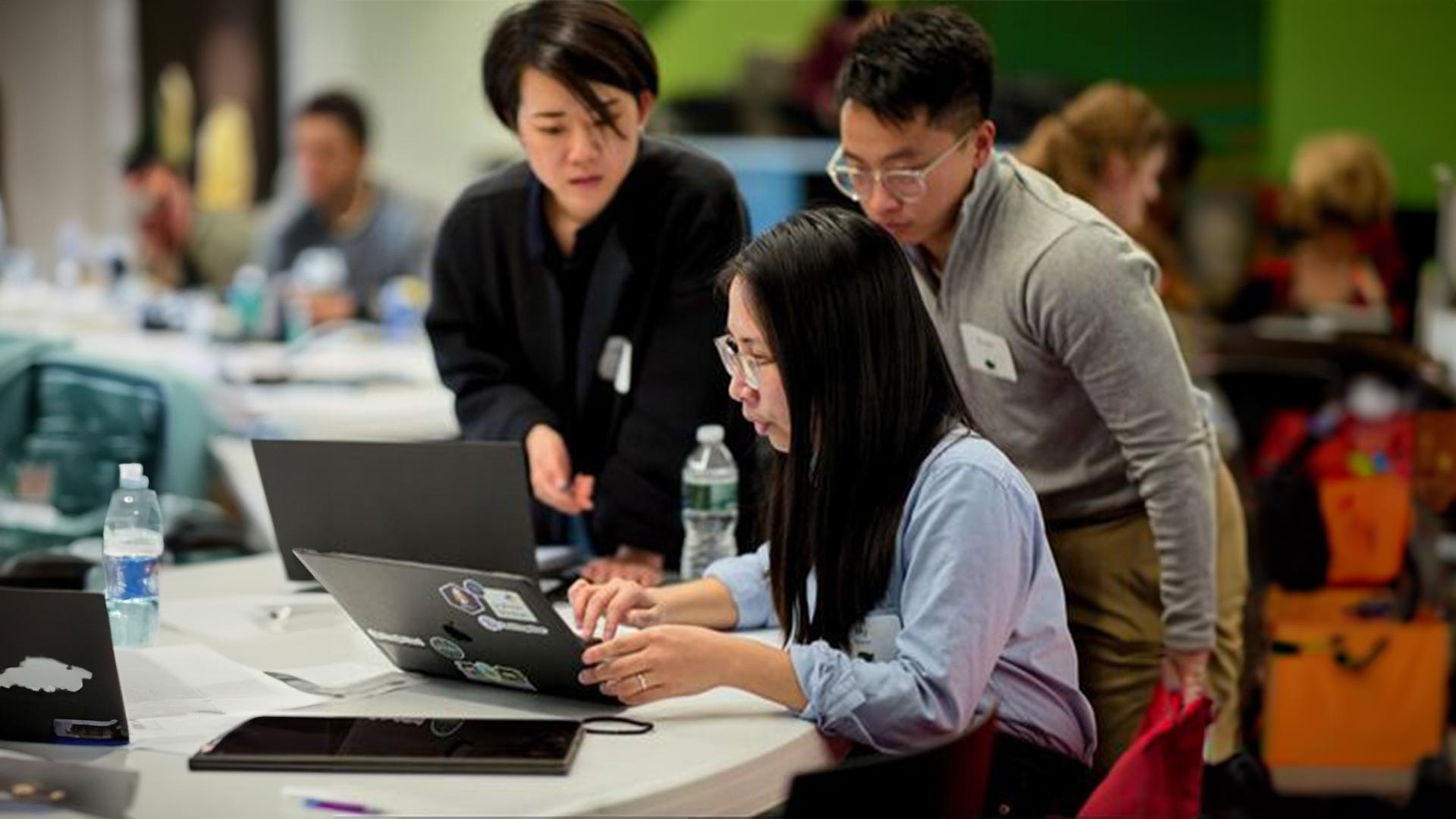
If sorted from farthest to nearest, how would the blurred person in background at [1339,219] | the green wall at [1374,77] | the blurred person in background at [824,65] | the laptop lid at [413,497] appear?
1. the blurred person in background at [824,65]
2. the green wall at [1374,77]
3. the blurred person in background at [1339,219]
4. the laptop lid at [413,497]

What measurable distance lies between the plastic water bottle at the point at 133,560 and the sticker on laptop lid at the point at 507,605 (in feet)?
2.30

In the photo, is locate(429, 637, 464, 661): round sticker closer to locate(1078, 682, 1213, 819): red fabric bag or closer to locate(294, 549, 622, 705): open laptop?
locate(294, 549, 622, 705): open laptop

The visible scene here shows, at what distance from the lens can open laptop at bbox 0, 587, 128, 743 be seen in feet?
7.57

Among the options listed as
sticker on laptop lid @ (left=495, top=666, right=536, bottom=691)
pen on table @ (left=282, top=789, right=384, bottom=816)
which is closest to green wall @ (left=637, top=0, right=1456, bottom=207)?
sticker on laptop lid @ (left=495, top=666, right=536, bottom=691)

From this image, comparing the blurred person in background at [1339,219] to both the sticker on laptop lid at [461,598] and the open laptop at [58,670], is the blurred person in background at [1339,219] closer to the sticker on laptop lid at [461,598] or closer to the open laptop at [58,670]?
the sticker on laptop lid at [461,598]

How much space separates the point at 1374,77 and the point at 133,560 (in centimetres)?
693

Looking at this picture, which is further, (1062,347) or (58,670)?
(1062,347)

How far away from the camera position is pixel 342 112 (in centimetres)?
803

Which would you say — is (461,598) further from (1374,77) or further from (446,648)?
(1374,77)

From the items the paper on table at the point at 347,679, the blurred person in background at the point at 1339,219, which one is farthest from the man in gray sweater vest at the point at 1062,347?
the blurred person in background at the point at 1339,219

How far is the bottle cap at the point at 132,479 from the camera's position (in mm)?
2959

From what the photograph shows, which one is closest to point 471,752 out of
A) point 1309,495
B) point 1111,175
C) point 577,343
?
point 577,343

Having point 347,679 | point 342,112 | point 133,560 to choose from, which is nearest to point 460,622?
point 347,679

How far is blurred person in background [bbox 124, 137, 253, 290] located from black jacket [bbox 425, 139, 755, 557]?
225 inches
